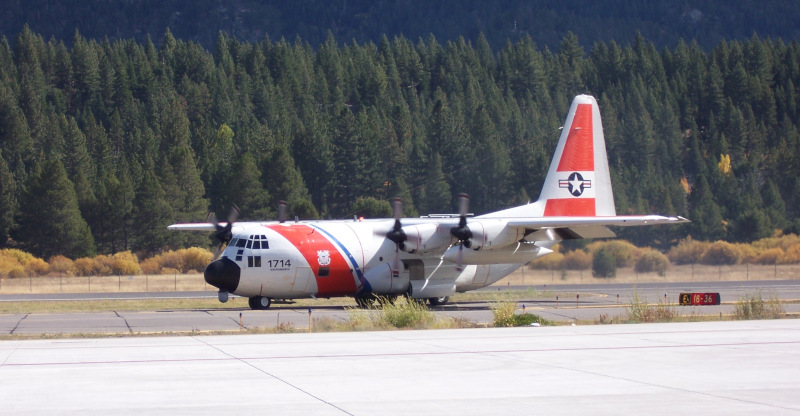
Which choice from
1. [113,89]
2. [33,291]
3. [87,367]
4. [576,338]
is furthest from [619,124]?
[87,367]

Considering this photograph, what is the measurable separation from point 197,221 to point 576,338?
52.3 meters

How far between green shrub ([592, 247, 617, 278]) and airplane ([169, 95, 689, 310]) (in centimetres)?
2012

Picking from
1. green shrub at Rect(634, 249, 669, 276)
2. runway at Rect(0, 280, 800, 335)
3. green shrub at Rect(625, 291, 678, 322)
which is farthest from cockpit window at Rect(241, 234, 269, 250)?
green shrub at Rect(634, 249, 669, 276)

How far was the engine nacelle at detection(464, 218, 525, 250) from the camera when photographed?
1300 inches

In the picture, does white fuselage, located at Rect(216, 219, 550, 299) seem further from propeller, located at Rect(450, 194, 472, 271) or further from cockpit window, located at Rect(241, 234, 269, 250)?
propeller, located at Rect(450, 194, 472, 271)

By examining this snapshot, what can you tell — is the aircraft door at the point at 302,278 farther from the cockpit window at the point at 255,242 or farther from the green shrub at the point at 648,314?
the green shrub at the point at 648,314

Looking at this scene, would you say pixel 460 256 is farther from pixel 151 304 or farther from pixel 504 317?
pixel 151 304

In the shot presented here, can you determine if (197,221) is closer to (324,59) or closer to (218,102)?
(218,102)

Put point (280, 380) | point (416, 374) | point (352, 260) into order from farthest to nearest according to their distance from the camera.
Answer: point (352, 260) < point (416, 374) < point (280, 380)

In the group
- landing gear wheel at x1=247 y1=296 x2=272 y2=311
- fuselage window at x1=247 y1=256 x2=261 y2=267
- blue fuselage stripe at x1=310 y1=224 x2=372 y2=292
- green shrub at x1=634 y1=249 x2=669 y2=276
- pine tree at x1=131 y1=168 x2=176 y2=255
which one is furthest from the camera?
pine tree at x1=131 y1=168 x2=176 y2=255

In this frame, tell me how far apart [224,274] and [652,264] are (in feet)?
114

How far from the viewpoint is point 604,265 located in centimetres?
5622

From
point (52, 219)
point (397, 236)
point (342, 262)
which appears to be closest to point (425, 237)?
point (397, 236)

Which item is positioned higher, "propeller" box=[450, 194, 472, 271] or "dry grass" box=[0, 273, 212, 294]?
"propeller" box=[450, 194, 472, 271]
